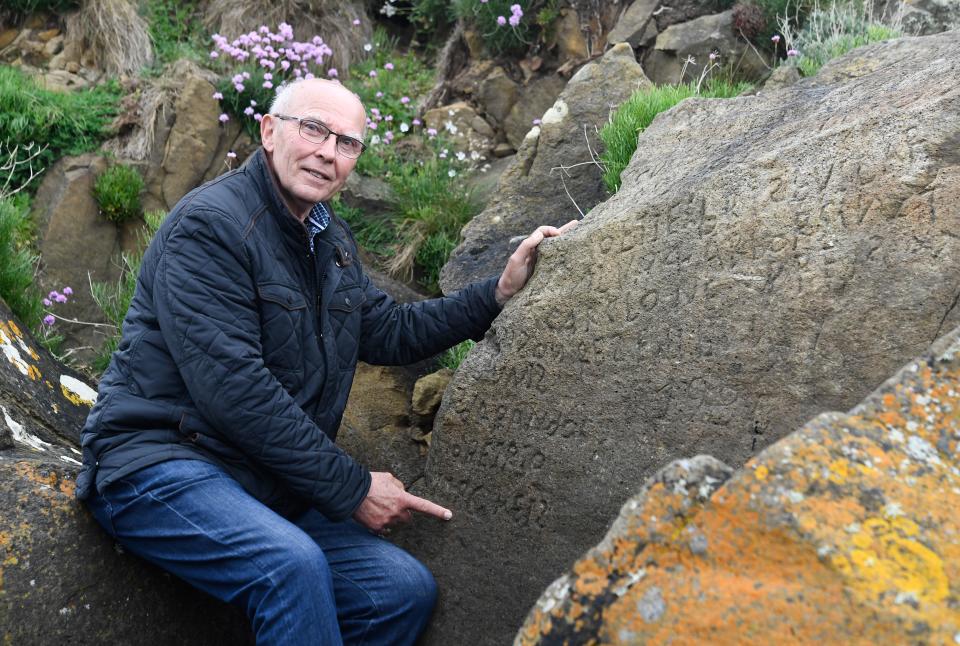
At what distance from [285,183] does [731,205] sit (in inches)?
64.1

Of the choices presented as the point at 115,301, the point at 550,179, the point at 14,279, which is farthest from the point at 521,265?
the point at 115,301

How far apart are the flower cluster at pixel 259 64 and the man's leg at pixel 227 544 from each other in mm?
4947

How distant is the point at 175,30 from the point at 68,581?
23.1 feet

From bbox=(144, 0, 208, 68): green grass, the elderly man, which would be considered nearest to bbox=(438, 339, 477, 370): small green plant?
the elderly man

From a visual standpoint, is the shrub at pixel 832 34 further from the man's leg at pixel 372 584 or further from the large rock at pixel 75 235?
the large rock at pixel 75 235

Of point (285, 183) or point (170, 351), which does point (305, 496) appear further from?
point (285, 183)

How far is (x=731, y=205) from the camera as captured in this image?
12.1ft

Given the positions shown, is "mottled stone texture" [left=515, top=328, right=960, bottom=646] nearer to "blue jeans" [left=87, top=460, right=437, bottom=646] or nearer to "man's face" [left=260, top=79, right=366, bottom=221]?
"blue jeans" [left=87, top=460, right=437, bottom=646]

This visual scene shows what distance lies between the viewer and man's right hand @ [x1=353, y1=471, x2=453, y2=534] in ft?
12.0

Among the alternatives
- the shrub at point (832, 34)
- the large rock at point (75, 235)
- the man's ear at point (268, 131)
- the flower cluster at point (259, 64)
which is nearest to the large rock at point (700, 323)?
the man's ear at point (268, 131)

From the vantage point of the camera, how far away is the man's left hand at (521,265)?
4.07 meters

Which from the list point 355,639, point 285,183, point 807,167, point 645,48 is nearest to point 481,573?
point 355,639

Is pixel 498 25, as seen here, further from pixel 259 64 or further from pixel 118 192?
pixel 118 192

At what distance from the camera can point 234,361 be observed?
3309 millimetres
